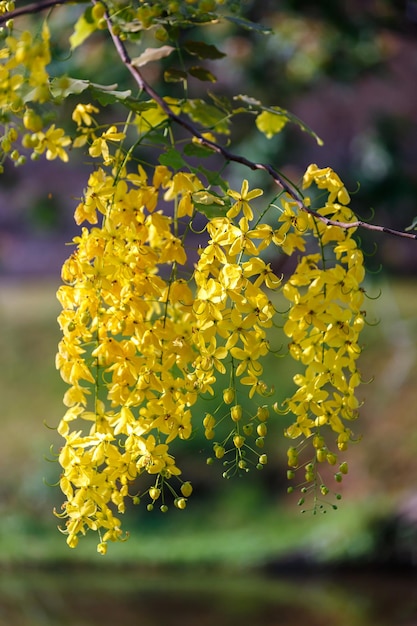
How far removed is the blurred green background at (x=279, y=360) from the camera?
2672 mm

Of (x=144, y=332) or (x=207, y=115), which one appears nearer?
(x=144, y=332)

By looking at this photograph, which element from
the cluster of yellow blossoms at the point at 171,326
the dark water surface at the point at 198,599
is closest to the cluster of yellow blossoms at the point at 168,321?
the cluster of yellow blossoms at the point at 171,326

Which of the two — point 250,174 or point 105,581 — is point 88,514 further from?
point 105,581

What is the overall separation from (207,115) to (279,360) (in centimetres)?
316

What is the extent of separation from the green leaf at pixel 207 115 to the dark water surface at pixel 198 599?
78.0 inches

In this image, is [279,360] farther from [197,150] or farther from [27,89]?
[27,89]

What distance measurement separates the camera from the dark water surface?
8.71 ft

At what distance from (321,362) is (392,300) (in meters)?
4.02

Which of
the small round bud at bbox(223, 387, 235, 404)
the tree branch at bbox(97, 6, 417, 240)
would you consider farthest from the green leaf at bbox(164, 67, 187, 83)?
the small round bud at bbox(223, 387, 235, 404)

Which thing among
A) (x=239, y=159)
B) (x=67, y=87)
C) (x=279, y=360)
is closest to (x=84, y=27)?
(x=67, y=87)

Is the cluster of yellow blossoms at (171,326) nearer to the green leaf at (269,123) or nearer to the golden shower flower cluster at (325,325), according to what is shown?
the golden shower flower cluster at (325,325)

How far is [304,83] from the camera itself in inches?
113

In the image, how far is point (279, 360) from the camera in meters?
4.02

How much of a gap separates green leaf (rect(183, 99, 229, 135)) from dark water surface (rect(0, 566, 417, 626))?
6.50 ft
